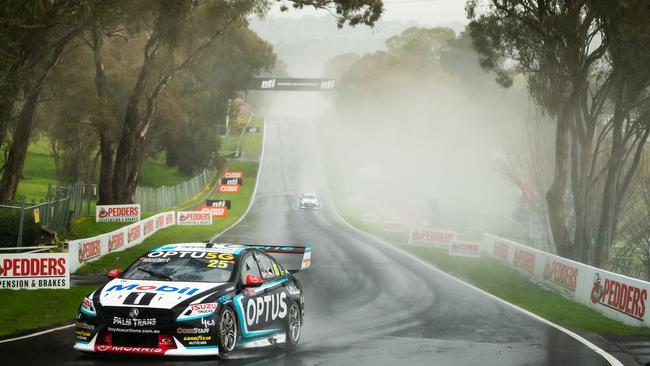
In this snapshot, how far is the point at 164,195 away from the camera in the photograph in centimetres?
7088

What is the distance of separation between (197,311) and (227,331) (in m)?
0.71

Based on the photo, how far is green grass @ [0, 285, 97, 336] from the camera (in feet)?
53.1

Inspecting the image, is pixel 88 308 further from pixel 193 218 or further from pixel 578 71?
pixel 193 218

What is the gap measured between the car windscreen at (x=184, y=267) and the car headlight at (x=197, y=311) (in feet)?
3.25

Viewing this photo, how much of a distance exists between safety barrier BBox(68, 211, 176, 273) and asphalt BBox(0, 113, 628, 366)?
6.65 m

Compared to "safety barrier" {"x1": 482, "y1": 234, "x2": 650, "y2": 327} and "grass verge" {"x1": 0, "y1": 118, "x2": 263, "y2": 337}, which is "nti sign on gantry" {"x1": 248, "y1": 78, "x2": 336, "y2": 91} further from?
"safety barrier" {"x1": 482, "y1": 234, "x2": 650, "y2": 327}

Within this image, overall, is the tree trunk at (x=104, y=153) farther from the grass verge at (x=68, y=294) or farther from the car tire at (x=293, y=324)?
the car tire at (x=293, y=324)

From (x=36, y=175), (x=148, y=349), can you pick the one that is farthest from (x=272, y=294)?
(x=36, y=175)

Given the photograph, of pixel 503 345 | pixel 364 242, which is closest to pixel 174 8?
pixel 364 242

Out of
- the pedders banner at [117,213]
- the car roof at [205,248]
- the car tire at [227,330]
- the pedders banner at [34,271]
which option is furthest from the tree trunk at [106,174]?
the car tire at [227,330]

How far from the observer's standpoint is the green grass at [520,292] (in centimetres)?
1981

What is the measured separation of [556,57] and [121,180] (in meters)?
23.3

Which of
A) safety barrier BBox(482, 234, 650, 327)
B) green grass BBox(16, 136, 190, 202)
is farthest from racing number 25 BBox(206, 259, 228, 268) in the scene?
green grass BBox(16, 136, 190, 202)

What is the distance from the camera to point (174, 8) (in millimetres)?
41438
